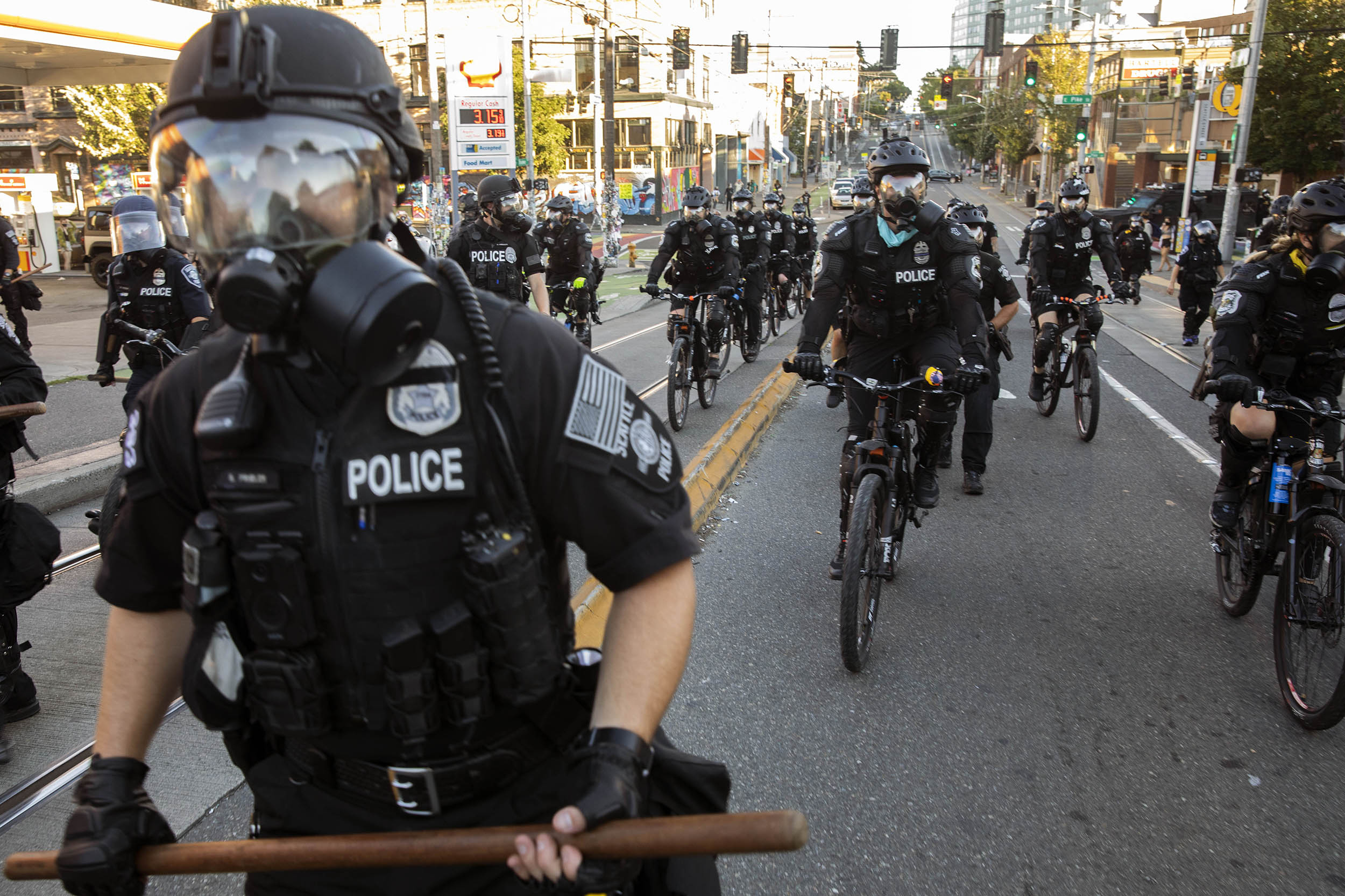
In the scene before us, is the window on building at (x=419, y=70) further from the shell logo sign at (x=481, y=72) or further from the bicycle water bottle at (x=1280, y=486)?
the bicycle water bottle at (x=1280, y=486)

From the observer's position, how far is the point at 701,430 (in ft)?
29.7

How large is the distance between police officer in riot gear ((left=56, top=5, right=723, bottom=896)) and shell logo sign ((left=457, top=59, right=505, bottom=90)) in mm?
18814

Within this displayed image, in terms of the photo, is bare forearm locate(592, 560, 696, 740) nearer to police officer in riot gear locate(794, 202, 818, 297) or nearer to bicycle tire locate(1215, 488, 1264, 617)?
bicycle tire locate(1215, 488, 1264, 617)

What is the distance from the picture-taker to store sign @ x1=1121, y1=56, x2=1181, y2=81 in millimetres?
55250

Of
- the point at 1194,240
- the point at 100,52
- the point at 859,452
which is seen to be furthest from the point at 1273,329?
the point at 100,52

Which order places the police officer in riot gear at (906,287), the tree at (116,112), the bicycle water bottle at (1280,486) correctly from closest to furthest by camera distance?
the bicycle water bottle at (1280,486)
the police officer in riot gear at (906,287)
the tree at (116,112)

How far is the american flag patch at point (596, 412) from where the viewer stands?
1506 millimetres

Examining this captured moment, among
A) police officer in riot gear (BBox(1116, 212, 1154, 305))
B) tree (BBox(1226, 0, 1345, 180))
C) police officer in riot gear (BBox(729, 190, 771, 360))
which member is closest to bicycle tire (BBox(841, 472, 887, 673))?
police officer in riot gear (BBox(729, 190, 771, 360))

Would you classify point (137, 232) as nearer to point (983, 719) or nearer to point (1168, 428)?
point (983, 719)

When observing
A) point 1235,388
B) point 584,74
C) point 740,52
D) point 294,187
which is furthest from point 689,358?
point 584,74

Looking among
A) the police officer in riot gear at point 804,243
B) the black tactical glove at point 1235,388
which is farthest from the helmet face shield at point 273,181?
the police officer in riot gear at point 804,243

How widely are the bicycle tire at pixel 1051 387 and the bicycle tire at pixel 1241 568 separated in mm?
4527

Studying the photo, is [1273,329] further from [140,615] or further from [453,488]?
[140,615]

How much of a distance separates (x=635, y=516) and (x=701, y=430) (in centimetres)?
755
